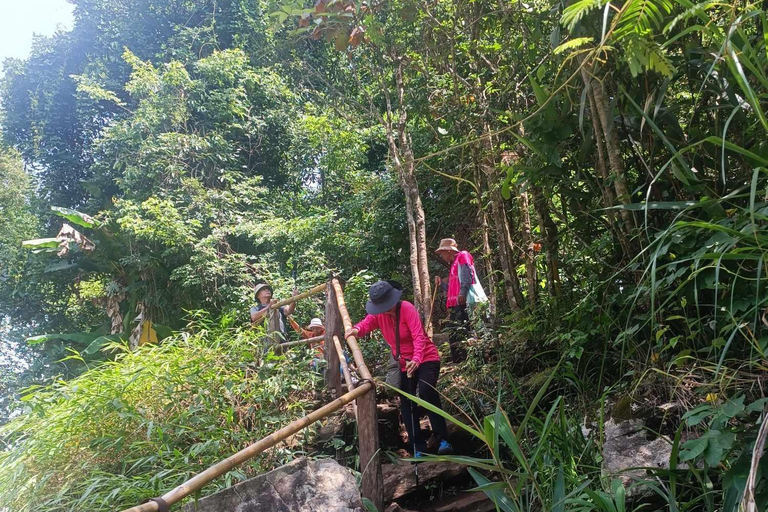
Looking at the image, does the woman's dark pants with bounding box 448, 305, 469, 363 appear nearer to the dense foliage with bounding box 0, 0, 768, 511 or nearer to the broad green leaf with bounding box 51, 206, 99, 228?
the dense foliage with bounding box 0, 0, 768, 511

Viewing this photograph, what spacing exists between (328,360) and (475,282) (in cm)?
164

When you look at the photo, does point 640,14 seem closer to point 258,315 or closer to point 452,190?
point 258,315

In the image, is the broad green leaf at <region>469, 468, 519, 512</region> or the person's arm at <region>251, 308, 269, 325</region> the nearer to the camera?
the broad green leaf at <region>469, 468, 519, 512</region>

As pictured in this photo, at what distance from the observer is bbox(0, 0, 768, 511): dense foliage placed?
7.23ft

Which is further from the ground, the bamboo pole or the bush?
the bamboo pole

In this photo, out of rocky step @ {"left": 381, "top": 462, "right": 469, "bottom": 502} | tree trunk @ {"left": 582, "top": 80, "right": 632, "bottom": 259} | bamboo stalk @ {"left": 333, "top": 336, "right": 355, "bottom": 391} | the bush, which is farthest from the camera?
rocky step @ {"left": 381, "top": 462, "right": 469, "bottom": 502}

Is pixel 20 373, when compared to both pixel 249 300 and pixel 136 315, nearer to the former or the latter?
pixel 136 315

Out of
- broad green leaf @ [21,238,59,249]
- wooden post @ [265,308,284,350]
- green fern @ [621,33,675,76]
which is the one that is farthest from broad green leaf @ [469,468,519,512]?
broad green leaf @ [21,238,59,249]

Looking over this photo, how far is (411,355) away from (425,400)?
344 mm

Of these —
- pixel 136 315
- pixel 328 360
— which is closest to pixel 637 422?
pixel 328 360

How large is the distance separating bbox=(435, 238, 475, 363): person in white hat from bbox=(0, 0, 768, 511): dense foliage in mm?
278

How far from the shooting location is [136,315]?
10.5 metres

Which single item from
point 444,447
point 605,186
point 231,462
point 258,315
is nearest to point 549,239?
point 605,186

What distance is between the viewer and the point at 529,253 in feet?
14.7
